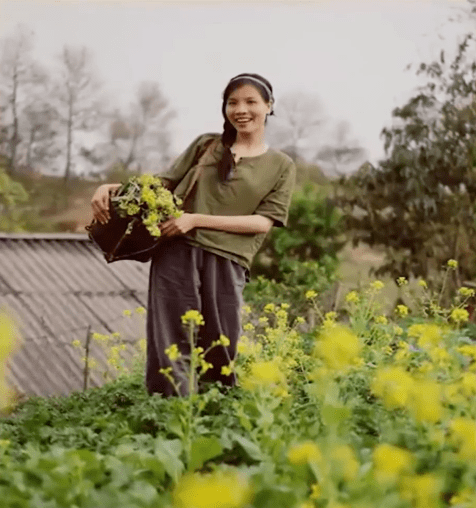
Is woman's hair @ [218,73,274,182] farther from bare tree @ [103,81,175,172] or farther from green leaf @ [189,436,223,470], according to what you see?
bare tree @ [103,81,175,172]

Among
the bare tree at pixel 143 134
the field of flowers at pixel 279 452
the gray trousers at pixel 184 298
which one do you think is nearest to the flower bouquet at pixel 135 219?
the gray trousers at pixel 184 298

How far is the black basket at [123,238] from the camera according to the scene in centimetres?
414

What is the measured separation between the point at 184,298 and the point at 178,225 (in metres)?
0.35

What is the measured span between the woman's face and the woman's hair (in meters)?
0.02

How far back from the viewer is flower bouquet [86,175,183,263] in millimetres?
3996

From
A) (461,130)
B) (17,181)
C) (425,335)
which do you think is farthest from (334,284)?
(425,335)

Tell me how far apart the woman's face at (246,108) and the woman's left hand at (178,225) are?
1.46ft

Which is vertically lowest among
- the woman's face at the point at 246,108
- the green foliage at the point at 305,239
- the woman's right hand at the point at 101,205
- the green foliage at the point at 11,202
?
the green foliage at the point at 305,239

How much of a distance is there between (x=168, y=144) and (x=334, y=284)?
10.8 ft

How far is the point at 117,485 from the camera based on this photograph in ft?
8.20

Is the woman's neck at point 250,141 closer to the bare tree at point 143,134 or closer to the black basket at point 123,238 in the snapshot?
the black basket at point 123,238

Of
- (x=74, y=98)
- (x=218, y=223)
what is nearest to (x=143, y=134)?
(x=74, y=98)

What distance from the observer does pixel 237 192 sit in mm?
4230

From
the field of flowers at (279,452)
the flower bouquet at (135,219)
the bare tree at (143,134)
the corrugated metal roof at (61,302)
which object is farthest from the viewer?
the bare tree at (143,134)
